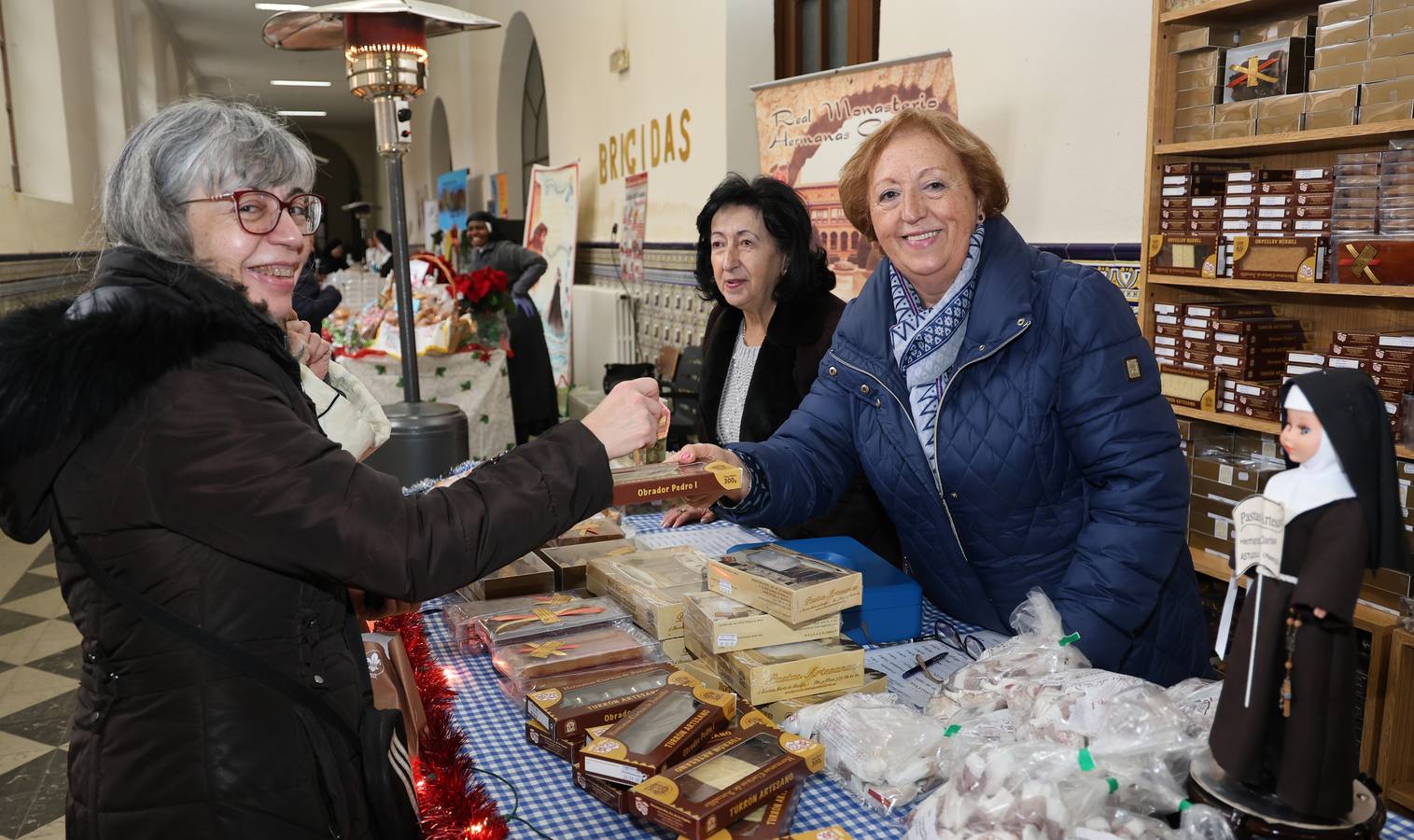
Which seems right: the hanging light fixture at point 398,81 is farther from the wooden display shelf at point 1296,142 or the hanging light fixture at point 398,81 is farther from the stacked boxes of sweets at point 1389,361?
the stacked boxes of sweets at point 1389,361

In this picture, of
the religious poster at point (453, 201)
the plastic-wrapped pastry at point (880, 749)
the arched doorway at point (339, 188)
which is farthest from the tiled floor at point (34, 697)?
the arched doorway at point (339, 188)

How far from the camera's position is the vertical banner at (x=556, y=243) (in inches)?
328

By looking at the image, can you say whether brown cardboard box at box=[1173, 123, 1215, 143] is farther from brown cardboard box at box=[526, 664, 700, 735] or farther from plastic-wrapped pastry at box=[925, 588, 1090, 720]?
brown cardboard box at box=[526, 664, 700, 735]

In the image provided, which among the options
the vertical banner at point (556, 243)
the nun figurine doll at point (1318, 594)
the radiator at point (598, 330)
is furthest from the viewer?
the vertical banner at point (556, 243)

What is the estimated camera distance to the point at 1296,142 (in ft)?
9.37

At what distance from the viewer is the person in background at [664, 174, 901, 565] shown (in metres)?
2.99

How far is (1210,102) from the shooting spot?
10.1 ft

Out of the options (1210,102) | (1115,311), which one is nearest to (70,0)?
(1210,102)

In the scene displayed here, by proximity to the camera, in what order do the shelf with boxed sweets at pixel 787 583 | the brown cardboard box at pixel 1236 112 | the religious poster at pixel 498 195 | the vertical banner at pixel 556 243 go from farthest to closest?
1. the religious poster at pixel 498 195
2. the vertical banner at pixel 556 243
3. the brown cardboard box at pixel 1236 112
4. the shelf with boxed sweets at pixel 787 583

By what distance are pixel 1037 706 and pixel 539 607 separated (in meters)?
0.96

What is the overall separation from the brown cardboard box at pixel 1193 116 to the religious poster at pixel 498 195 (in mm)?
8747

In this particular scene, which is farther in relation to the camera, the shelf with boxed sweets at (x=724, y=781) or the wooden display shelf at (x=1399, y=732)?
the wooden display shelf at (x=1399, y=732)

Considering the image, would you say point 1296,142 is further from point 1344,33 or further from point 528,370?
point 528,370

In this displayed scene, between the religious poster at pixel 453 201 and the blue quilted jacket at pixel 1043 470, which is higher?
the religious poster at pixel 453 201
